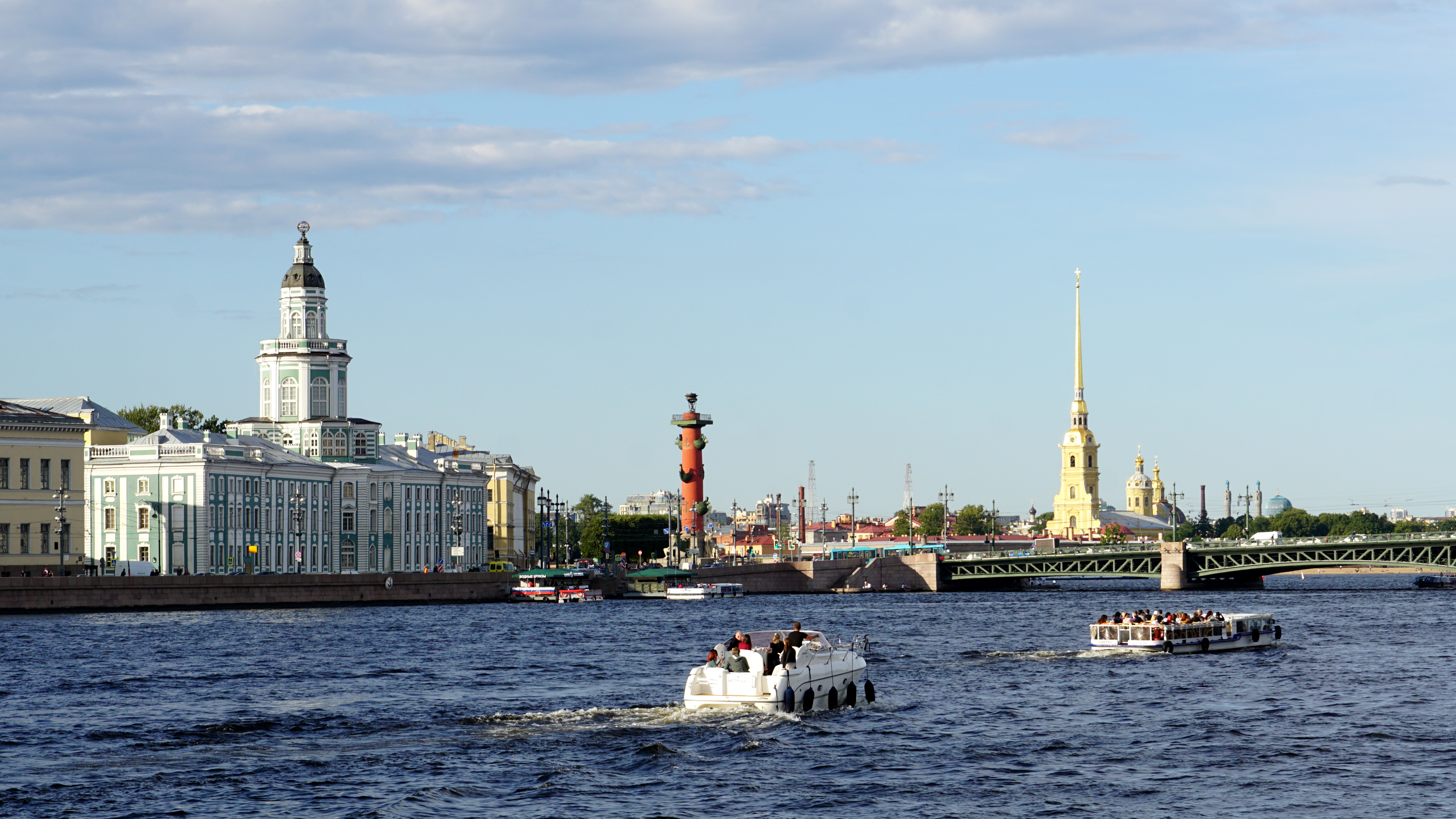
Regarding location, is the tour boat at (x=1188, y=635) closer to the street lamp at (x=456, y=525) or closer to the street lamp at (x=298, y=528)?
the street lamp at (x=298, y=528)

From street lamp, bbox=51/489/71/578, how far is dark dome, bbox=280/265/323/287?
116 ft

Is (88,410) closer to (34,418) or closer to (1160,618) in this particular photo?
(34,418)

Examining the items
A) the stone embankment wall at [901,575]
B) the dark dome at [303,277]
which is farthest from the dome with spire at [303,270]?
the stone embankment wall at [901,575]

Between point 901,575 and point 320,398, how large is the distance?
47563mm

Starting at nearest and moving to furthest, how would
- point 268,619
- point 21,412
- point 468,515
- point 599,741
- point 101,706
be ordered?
point 599,741
point 101,706
point 268,619
point 21,412
point 468,515

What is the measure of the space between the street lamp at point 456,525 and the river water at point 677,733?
64.7 meters

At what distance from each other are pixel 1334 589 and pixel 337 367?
76.1 meters

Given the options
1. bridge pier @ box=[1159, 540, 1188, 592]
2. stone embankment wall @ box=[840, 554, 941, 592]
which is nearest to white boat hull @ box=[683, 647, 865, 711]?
bridge pier @ box=[1159, 540, 1188, 592]

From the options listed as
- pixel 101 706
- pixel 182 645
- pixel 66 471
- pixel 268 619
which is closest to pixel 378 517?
pixel 66 471

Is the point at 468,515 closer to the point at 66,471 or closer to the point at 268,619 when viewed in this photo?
the point at 66,471

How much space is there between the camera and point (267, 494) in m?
116

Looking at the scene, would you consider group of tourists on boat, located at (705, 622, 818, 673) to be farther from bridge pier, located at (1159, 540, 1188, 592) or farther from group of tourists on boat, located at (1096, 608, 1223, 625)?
bridge pier, located at (1159, 540, 1188, 592)

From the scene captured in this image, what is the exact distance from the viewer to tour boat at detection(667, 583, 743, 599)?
129 m

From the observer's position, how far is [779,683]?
1549 inches
